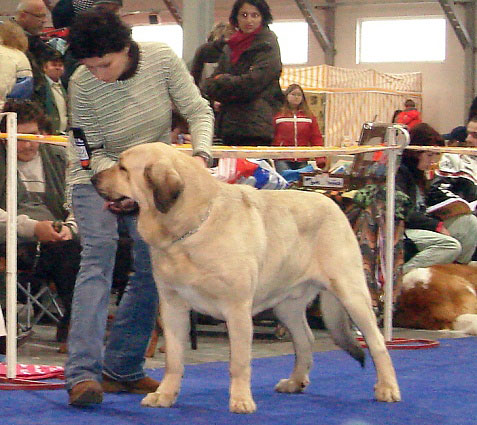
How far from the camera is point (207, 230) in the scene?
3.22 meters

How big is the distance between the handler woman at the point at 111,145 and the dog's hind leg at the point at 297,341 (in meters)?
0.58

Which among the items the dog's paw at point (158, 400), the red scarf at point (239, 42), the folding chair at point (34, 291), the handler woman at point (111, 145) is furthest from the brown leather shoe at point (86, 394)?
the red scarf at point (239, 42)

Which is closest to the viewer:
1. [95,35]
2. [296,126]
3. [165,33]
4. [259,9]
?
[95,35]

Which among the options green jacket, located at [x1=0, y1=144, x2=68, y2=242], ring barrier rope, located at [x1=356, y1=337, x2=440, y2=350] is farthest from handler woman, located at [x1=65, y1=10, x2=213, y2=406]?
ring barrier rope, located at [x1=356, y1=337, x2=440, y2=350]

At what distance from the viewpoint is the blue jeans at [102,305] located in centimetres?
339

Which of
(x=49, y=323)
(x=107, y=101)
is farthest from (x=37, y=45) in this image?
(x=107, y=101)

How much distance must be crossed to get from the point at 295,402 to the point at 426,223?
3086 millimetres

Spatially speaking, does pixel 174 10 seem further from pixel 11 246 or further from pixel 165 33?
pixel 11 246

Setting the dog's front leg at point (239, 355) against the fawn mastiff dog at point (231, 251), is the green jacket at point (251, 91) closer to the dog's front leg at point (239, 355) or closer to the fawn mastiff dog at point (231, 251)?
the fawn mastiff dog at point (231, 251)

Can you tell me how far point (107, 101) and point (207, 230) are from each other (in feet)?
2.14

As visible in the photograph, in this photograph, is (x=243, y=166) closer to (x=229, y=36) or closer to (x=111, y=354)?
(x=229, y=36)

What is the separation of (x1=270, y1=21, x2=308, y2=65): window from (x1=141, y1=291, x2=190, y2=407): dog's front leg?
15139mm

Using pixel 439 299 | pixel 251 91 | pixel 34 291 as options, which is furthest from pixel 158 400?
pixel 439 299

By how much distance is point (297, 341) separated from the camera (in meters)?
3.80
